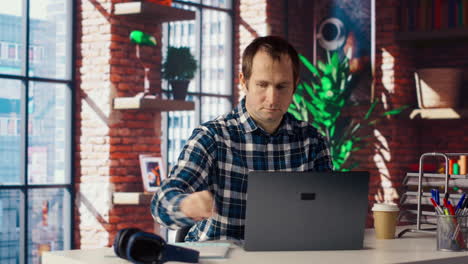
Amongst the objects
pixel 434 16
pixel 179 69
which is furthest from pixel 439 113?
pixel 179 69

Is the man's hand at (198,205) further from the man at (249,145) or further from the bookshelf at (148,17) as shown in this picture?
the bookshelf at (148,17)

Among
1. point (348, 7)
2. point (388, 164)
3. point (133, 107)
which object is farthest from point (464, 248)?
point (348, 7)

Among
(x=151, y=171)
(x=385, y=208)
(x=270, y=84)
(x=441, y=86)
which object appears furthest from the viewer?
(x=441, y=86)

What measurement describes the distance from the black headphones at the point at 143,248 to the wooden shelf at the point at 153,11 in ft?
11.6

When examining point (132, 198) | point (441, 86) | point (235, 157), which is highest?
point (441, 86)

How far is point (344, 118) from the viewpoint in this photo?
6.27m

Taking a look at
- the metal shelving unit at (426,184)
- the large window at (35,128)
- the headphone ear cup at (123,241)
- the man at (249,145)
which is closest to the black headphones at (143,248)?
the headphone ear cup at (123,241)

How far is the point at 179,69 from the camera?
17.1 ft

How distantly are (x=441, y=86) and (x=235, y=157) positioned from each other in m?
3.83

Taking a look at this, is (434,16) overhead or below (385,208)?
overhead

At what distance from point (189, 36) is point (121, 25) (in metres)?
0.97

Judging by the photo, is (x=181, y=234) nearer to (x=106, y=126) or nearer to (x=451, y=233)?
(x=451, y=233)

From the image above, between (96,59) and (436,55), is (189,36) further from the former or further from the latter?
(436,55)

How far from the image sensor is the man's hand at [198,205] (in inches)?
68.3
